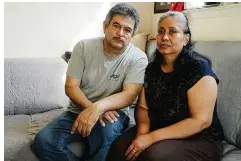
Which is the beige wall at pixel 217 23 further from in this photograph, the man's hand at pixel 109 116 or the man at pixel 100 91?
the man's hand at pixel 109 116

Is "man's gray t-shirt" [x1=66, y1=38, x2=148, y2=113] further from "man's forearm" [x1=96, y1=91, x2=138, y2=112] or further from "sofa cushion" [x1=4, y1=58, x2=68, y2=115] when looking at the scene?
"sofa cushion" [x1=4, y1=58, x2=68, y2=115]

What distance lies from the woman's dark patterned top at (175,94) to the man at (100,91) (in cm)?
14

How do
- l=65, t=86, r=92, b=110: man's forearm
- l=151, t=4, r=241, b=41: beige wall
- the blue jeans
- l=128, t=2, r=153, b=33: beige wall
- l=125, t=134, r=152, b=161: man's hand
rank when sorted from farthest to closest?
l=128, t=2, r=153, b=33: beige wall
l=151, t=4, r=241, b=41: beige wall
l=65, t=86, r=92, b=110: man's forearm
the blue jeans
l=125, t=134, r=152, b=161: man's hand

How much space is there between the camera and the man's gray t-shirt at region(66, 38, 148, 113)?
1617mm

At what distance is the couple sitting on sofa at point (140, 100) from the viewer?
1.28 m

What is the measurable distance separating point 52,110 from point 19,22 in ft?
2.69

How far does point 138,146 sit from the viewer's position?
4.23ft

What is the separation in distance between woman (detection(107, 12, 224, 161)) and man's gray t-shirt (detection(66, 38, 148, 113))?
5.2 inches

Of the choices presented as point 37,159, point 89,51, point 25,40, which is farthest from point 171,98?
point 25,40

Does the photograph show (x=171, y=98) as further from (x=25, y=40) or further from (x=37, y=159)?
(x=25, y=40)

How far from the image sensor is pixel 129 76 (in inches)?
61.7

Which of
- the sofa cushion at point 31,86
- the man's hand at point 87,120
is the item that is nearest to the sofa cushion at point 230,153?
the man's hand at point 87,120

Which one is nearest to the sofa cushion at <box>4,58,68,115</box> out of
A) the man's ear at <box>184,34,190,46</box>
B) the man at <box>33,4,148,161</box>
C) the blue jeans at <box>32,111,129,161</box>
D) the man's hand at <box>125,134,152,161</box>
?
the man at <box>33,4,148,161</box>

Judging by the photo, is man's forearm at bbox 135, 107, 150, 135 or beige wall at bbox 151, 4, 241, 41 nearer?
man's forearm at bbox 135, 107, 150, 135
